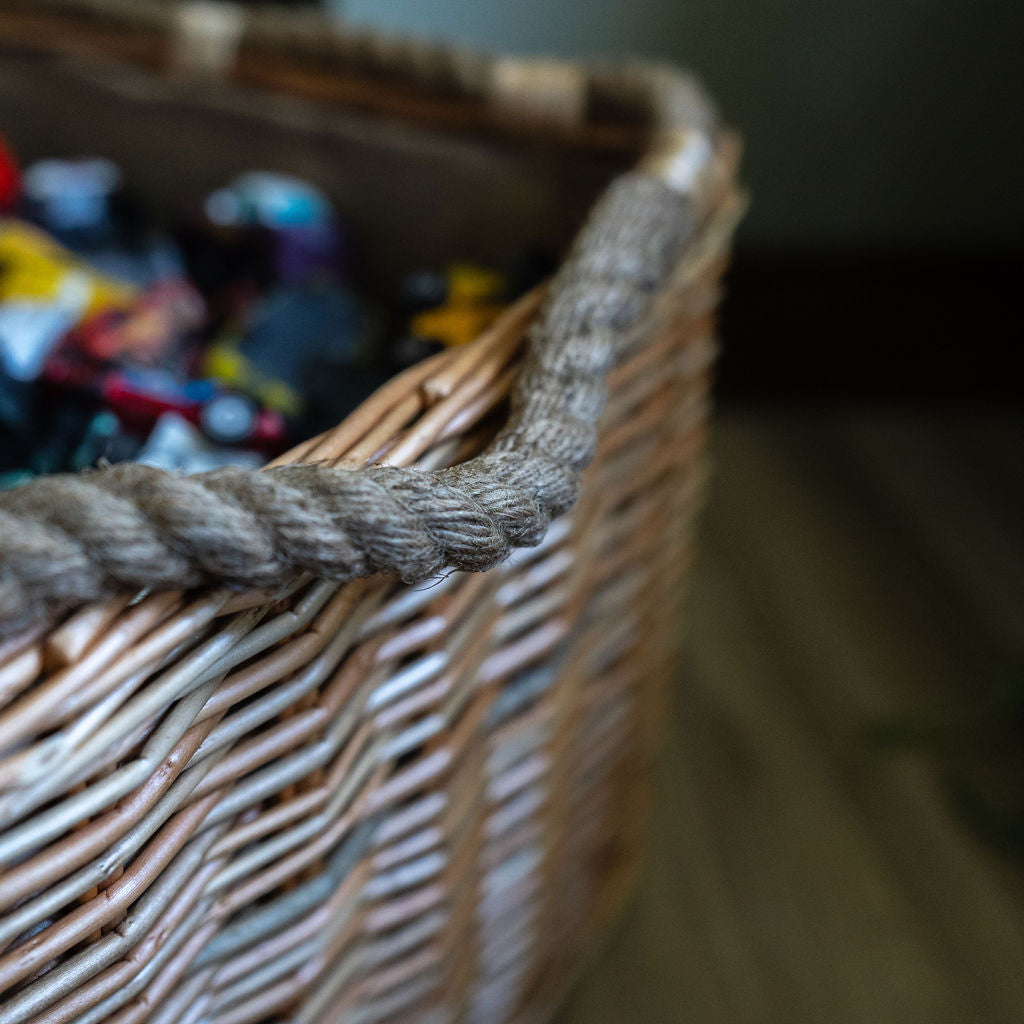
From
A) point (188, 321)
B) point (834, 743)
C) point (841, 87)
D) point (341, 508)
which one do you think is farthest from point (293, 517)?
point (841, 87)

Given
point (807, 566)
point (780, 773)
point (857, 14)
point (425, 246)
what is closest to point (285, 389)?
point (425, 246)

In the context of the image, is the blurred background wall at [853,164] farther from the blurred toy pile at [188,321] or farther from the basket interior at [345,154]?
the blurred toy pile at [188,321]

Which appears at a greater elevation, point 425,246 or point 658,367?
point 425,246

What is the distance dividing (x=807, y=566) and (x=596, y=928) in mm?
584

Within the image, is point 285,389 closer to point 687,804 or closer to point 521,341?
point 521,341

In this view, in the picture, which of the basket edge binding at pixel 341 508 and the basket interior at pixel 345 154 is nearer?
the basket edge binding at pixel 341 508

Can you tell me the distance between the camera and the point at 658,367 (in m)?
0.57

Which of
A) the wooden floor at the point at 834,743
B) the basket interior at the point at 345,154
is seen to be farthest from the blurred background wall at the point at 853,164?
the basket interior at the point at 345,154

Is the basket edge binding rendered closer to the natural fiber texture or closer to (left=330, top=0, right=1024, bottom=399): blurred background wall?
the natural fiber texture

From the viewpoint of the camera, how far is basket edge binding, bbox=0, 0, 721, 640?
302mm

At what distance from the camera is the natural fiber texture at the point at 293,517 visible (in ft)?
0.99

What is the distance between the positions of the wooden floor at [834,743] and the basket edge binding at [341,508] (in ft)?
1.99

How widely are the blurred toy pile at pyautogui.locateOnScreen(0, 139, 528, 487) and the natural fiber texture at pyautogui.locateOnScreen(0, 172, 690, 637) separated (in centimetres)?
26

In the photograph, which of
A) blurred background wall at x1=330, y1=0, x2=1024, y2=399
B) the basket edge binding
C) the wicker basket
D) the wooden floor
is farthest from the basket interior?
the wooden floor
